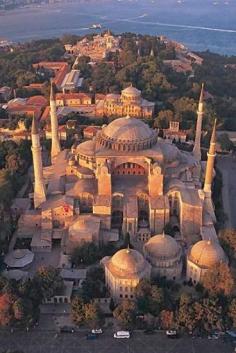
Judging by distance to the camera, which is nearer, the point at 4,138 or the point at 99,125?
the point at 4,138

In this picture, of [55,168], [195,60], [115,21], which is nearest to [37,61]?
[195,60]

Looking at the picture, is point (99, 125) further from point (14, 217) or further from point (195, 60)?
point (195, 60)

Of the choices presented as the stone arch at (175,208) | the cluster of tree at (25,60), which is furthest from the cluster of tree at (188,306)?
the cluster of tree at (25,60)

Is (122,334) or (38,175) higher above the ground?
(38,175)

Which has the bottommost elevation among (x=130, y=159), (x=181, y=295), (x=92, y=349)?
(x=92, y=349)

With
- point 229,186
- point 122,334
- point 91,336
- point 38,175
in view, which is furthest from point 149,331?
point 229,186

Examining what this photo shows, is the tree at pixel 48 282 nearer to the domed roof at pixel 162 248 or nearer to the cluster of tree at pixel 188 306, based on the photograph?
the cluster of tree at pixel 188 306

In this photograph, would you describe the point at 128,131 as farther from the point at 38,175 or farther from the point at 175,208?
the point at 38,175

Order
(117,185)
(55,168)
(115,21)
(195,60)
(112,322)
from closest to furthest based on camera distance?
(112,322) < (117,185) < (55,168) < (195,60) < (115,21)

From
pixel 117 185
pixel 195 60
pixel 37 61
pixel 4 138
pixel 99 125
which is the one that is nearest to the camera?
pixel 117 185
